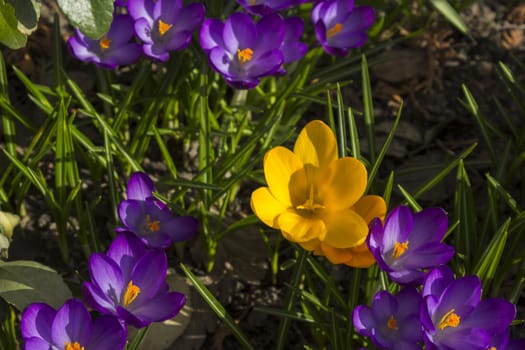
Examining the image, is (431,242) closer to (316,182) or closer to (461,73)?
(316,182)

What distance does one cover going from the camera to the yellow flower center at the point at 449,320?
1.42 meters

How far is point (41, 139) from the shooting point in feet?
6.19

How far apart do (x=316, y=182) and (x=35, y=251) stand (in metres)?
0.86

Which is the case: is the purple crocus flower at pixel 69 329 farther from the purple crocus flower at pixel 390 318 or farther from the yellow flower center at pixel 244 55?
the yellow flower center at pixel 244 55

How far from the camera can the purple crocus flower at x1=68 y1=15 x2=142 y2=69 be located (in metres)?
1.94

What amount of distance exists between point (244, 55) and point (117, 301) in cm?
70

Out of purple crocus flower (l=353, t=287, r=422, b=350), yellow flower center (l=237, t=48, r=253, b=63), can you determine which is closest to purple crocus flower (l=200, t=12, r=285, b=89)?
yellow flower center (l=237, t=48, r=253, b=63)

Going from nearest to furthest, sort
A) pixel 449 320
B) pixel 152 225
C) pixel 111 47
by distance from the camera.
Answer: pixel 449 320 → pixel 152 225 → pixel 111 47

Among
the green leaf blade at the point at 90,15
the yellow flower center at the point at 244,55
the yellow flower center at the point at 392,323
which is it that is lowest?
the yellow flower center at the point at 392,323

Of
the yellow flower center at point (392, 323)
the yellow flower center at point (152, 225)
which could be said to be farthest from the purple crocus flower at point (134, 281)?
the yellow flower center at point (392, 323)

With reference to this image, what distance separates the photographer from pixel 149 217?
5.81ft

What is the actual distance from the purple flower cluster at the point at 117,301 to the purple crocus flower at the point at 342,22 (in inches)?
25.2

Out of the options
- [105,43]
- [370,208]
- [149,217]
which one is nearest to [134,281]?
[149,217]

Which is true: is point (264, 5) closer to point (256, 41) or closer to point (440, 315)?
point (256, 41)
